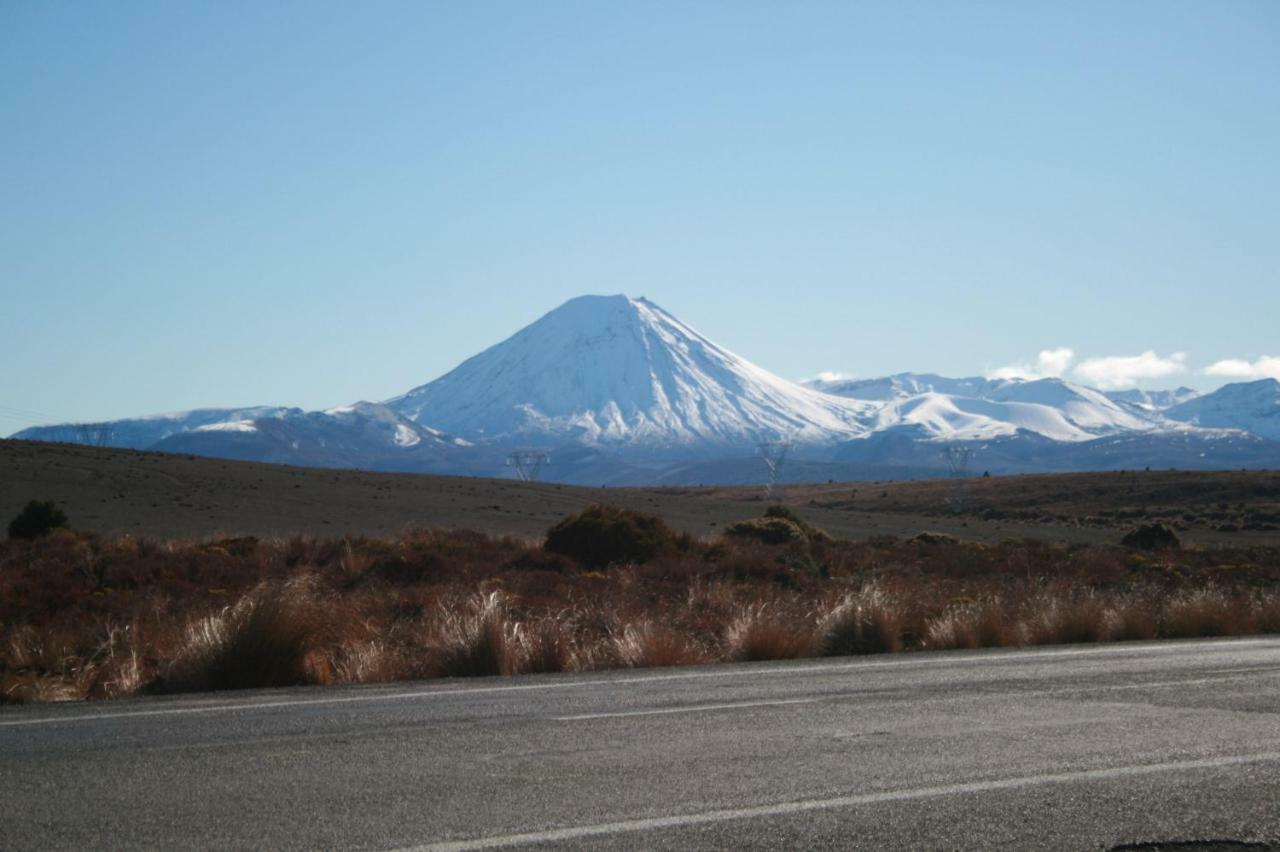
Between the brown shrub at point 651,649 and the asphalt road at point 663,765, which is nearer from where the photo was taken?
the asphalt road at point 663,765

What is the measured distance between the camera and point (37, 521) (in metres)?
35.8

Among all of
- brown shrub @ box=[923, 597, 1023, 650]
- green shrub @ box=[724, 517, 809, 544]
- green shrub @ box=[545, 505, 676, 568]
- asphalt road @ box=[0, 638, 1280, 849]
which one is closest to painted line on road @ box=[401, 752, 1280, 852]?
asphalt road @ box=[0, 638, 1280, 849]

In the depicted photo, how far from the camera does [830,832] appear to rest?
5.73 meters

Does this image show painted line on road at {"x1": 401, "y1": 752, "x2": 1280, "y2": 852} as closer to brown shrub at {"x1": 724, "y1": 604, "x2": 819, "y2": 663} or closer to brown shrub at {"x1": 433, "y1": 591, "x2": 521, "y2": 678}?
brown shrub at {"x1": 433, "y1": 591, "x2": 521, "y2": 678}

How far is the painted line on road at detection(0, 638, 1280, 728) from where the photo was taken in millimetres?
9352

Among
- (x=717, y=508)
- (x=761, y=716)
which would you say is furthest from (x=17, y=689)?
(x=717, y=508)

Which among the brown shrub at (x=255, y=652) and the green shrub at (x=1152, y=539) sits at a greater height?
the brown shrub at (x=255, y=652)

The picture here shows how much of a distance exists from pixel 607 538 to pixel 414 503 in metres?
31.6

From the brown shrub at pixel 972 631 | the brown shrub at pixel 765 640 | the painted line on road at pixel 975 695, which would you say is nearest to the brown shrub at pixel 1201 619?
the brown shrub at pixel 972 631

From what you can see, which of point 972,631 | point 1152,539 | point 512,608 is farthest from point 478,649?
point 1152,539

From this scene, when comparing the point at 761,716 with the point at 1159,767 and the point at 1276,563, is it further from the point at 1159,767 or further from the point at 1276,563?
the point at 1276,563

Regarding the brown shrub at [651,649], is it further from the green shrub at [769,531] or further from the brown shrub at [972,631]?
the green shrub at [769,531]

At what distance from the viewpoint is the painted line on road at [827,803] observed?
18.4 ft

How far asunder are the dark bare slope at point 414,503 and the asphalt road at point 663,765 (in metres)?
32.9
